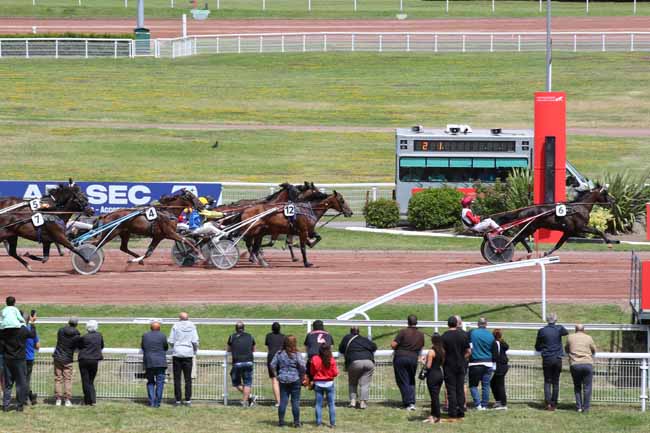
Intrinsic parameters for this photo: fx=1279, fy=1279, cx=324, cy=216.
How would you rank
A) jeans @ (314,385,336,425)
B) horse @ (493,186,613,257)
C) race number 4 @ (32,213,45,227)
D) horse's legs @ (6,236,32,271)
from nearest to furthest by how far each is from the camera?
1. jeans @ (314,385,336,425)
2. race number 4 @ (32,213,45,227)
3. horse's legs @ (6,236,32,271)
4. horse @ (493,186,613,257)

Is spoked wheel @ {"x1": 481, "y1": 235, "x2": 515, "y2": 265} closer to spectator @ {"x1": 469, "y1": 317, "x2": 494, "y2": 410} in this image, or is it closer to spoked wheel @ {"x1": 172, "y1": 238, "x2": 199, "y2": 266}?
spoked wheel @ {"x1": 172, "y1": 238, "x2": 199, "y2": 266}

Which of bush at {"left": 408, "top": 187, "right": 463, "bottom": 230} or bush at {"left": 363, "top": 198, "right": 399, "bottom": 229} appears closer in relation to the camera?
bush at {"left": 408, "top": 187, "right": 463, "bottom": 230}

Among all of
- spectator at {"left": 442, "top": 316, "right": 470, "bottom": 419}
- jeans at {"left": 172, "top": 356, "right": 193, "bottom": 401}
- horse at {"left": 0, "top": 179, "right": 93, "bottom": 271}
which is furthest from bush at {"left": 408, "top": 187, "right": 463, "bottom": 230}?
spectator at {"left": 442, "top": 316, "right": 470, "bottom": 419}

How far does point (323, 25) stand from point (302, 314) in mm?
50426

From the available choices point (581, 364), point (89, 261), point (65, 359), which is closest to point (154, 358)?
point (65, 359)

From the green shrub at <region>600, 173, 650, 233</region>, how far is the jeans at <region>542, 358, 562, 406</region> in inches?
600

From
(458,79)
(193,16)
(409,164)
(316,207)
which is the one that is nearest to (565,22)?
(458,79)

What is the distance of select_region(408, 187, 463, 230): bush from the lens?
33250 mm

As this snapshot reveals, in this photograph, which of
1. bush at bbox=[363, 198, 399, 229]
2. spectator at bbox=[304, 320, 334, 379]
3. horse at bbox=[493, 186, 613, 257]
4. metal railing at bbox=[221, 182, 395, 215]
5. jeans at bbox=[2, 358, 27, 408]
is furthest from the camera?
metal railing at bbox=[221, 182, 395, 215]

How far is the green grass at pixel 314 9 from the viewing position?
7444 centimetres

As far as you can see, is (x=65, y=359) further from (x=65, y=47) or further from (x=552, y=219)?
(x=65, y=47)

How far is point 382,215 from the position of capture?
3428cm

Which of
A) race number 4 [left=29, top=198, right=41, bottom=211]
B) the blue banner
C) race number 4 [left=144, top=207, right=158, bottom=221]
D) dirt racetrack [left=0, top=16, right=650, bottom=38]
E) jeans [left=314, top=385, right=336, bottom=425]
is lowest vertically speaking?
jeans [left=314, top=385, right=336, bottom=425]

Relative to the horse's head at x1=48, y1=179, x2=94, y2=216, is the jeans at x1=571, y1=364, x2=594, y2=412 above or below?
below
